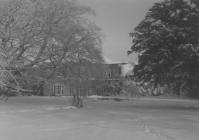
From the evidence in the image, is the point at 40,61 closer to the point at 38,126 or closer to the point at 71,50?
the point at 71,50

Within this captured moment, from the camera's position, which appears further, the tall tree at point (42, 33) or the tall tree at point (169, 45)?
the tall tree at point (42, 33)

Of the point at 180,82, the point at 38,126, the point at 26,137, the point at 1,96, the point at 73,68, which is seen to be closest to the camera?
the point at 26,137

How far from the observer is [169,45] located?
34.0 m

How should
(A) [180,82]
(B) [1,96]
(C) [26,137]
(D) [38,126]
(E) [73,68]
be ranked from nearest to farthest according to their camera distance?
1. (C) [26,137]
2. (D) [38,126]
3. (A) [180,82]
4. (E) [73,68]
5. (B) [1,96]

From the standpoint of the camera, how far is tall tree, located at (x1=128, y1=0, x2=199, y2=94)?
32125 millimetres

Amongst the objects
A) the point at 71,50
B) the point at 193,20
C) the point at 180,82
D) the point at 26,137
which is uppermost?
the point at 193,20

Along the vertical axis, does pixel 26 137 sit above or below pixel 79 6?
below

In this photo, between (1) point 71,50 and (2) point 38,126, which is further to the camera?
(1) point 71,50

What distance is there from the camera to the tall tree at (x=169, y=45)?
3212 cm

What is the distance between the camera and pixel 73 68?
34.8 metres

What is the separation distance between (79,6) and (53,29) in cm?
381

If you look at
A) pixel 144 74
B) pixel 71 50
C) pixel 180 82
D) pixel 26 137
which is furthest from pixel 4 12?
pixel 26 137

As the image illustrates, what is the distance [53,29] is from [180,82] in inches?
469

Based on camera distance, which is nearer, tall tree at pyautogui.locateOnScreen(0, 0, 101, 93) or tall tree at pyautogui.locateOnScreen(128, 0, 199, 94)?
tall tree at pyautogui.locateOnScreen(128, 0, 199, 94)
